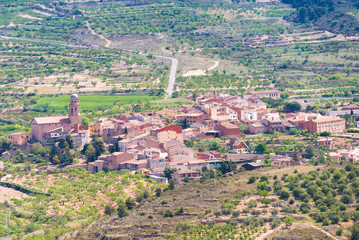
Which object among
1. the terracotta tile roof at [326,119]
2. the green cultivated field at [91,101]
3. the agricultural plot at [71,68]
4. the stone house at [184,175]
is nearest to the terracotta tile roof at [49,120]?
the green cultivated field at [91,101]

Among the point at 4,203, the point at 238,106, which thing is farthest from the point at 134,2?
the point at 4,203

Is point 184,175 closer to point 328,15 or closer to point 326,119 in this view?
point 326,119

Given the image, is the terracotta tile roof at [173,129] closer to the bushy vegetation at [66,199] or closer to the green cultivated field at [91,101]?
the bushy vegetation at [66,199]

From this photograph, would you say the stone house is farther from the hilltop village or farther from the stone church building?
the stone church building

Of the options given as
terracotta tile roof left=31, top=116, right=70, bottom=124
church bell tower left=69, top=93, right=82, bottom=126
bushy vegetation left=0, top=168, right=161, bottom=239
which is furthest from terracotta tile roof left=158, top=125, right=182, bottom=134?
terracotta tile roof left=31, top=116, right=70, bottom=124

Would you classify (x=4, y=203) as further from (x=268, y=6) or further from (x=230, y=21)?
(x=268, y=6)
